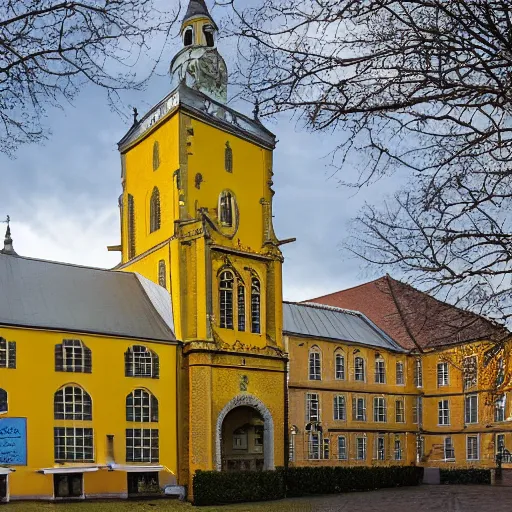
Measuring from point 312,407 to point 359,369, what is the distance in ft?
14.8

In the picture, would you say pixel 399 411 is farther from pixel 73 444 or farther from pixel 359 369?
pixel 73 444

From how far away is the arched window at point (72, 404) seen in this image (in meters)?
28.7

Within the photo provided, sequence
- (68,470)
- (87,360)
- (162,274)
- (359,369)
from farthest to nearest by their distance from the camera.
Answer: (359,369)
(162,274)
(87,360)
(68,470)

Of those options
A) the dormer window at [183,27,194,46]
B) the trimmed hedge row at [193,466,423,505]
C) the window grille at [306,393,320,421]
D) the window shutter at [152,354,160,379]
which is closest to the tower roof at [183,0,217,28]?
the dormer window at [183,27,194,46]

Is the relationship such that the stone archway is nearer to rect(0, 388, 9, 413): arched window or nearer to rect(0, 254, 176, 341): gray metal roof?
rect(0, 254, 176, 341): gray metal roof

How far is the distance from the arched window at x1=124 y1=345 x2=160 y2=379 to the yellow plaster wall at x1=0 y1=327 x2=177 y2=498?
171mm

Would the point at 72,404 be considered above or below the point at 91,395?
below

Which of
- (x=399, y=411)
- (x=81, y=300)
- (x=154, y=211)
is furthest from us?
(x=399, y=411)

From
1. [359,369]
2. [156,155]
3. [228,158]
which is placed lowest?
[359,369]

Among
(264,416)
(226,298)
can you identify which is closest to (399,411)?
(264,416)

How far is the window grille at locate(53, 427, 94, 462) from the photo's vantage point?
2834 cm

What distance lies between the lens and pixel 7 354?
27875 millimetres

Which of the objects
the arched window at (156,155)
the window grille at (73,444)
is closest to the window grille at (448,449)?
the arched window at (156,155)

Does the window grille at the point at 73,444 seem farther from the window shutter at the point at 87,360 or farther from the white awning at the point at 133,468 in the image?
the window shutter at the point at 87,360
